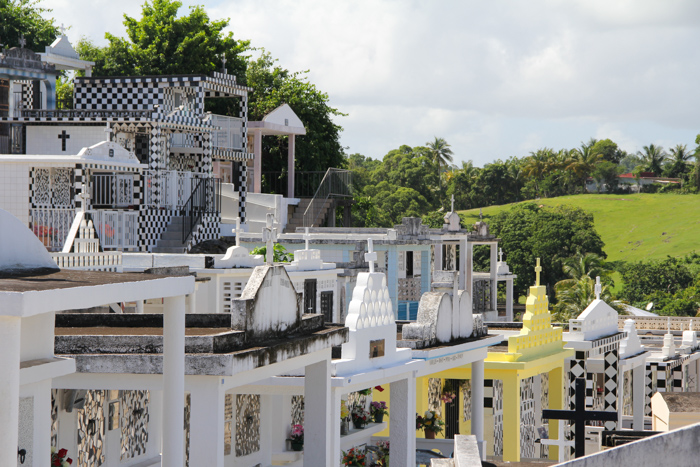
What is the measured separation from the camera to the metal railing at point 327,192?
38.8 m

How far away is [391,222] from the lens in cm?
8906

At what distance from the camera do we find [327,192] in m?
39.8

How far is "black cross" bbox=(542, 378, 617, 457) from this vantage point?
42.5 feet

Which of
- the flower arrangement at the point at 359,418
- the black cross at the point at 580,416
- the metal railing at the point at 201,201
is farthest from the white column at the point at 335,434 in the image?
the metal railing at the point at 201,201

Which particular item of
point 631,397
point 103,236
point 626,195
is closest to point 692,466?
point 103,236

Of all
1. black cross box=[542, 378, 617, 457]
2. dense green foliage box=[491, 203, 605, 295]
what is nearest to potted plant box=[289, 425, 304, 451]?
black cross box=[542, 378, 617, 457]

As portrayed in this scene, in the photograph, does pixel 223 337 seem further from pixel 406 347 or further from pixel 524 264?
pixel 524 264

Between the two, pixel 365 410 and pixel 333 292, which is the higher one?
pixel 333 292

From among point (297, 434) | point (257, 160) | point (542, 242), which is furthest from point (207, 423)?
point (542, 242)

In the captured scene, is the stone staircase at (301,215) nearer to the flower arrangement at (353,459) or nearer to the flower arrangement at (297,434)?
the flower arrangement at (297,434)

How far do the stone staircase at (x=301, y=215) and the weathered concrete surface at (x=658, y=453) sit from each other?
3159 cm

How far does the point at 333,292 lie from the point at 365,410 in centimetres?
478

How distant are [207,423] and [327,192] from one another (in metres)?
30.2

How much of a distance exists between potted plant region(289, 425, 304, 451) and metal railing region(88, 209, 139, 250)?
30.5 ft
